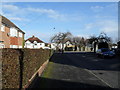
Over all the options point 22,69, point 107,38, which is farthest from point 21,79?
point 107,38

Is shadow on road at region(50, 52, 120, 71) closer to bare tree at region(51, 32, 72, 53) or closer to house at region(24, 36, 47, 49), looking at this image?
house at region(24, 36, 47, 49)

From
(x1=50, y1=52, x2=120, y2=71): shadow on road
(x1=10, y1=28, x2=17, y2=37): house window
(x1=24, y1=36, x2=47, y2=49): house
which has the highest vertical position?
(x1=10, y1=28, x2=17, y2=37): house window

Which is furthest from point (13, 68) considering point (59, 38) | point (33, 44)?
point (59, 38)

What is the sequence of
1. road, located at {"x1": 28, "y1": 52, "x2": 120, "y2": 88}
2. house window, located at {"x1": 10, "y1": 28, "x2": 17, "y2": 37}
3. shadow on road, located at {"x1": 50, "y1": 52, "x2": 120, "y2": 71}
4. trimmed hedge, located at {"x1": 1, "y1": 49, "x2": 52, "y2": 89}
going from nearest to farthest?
trimmed hedge, located at {"x1": 1, "y1": 49, "x2": 52, "y2": 89}
road, located at {"x1": 28, "y1": 52, "x2": 120, "y2": 88}
shadow on road, located at {"x1": 50, "y1": 52, "x2": 120, "y2": 71}
house window, located at {"x1": 10, "y1": 28, "x2": 17, "y2": 37}

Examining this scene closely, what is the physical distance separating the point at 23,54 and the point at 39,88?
229 centimetres

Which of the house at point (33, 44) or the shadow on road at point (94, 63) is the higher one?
the house at point (33, 44)

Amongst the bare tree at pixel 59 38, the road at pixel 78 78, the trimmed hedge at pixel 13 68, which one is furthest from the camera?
the bare tree at pixel 59 38

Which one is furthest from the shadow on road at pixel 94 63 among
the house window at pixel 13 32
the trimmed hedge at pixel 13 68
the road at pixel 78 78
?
the trimmed hedge at pixel 13 68

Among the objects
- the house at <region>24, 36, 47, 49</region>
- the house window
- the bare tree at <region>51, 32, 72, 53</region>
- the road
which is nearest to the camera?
the road

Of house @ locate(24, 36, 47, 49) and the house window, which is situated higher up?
the house window

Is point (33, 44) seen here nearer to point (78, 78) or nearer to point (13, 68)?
point (78, 78)

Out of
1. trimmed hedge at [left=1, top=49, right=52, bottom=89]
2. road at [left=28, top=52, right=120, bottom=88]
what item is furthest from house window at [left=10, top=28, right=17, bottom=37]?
trimmed hedge at [left=1, top=49, right=52, bottom=89]

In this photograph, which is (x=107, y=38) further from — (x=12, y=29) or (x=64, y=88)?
(x=64, y=88)

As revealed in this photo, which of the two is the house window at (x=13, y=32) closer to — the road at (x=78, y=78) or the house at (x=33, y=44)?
the house at (x=33, y=44)
